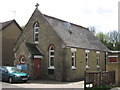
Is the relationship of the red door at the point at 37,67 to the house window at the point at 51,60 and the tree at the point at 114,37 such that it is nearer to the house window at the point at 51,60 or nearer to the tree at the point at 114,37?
the house window at the point at 51,60

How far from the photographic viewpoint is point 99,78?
1612cm

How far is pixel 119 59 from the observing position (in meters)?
16.7

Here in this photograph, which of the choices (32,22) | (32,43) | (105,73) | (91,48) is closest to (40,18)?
(32,22)

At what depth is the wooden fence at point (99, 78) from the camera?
1531 cm

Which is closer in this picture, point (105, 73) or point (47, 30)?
point (105, 73)

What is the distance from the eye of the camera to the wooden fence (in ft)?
50.2

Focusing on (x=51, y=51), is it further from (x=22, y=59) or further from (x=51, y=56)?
(x=22, y=59)

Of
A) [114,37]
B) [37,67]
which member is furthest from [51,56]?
[114,37]

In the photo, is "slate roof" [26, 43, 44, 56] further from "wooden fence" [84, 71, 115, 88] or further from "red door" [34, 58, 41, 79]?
"wooden fence" [84, 71, 115, 88]

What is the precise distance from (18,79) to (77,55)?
26.8ft

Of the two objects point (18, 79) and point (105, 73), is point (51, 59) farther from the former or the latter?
point (105, 73)

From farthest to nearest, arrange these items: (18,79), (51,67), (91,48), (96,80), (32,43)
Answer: (91,48) → (32,43) → (51,67) → (18,79) → (96,80)

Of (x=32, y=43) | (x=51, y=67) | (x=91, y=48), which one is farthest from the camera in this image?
(x=91, y=48)

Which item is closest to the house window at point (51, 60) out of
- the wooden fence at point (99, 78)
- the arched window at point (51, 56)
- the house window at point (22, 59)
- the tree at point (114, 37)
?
the arched window at point (51, 56)
